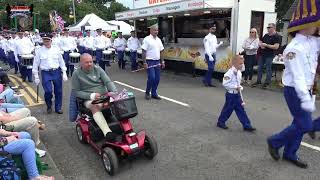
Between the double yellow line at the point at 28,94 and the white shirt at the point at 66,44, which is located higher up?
the white shirt at the point at 66,44

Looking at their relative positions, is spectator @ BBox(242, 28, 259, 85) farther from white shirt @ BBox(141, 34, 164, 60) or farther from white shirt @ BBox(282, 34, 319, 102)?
white shirt @ BBox(282, 34, 319, 102)

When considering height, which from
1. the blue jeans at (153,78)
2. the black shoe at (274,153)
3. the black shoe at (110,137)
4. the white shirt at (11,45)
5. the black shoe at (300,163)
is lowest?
the black shoe at (300,163)

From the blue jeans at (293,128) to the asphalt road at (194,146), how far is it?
231 mm

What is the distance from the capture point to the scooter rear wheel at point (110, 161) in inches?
187

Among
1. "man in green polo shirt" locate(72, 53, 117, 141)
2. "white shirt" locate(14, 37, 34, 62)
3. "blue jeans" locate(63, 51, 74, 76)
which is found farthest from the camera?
"blue jeans" locate(63, 51, 74, 76)

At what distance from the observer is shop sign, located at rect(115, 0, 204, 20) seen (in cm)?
1203

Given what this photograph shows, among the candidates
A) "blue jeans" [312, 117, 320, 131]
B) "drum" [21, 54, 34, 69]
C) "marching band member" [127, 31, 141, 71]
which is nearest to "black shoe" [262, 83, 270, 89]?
"blue jeans" [312, 117, 320, 131]

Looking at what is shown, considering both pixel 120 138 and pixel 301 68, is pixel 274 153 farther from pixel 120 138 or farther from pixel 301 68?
pixel 120 138

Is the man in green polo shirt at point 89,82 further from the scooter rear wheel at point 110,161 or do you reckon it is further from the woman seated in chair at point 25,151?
the woman seated in chair at point 25,151

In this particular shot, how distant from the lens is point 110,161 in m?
4.77

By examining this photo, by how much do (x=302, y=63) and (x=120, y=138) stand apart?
8.75ft

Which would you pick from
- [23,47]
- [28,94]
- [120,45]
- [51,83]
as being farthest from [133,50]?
[51,83]

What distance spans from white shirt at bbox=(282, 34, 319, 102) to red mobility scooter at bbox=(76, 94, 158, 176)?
6.81 ft

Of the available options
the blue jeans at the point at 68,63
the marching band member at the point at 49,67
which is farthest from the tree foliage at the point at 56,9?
the marching band member at the point at 49,67
